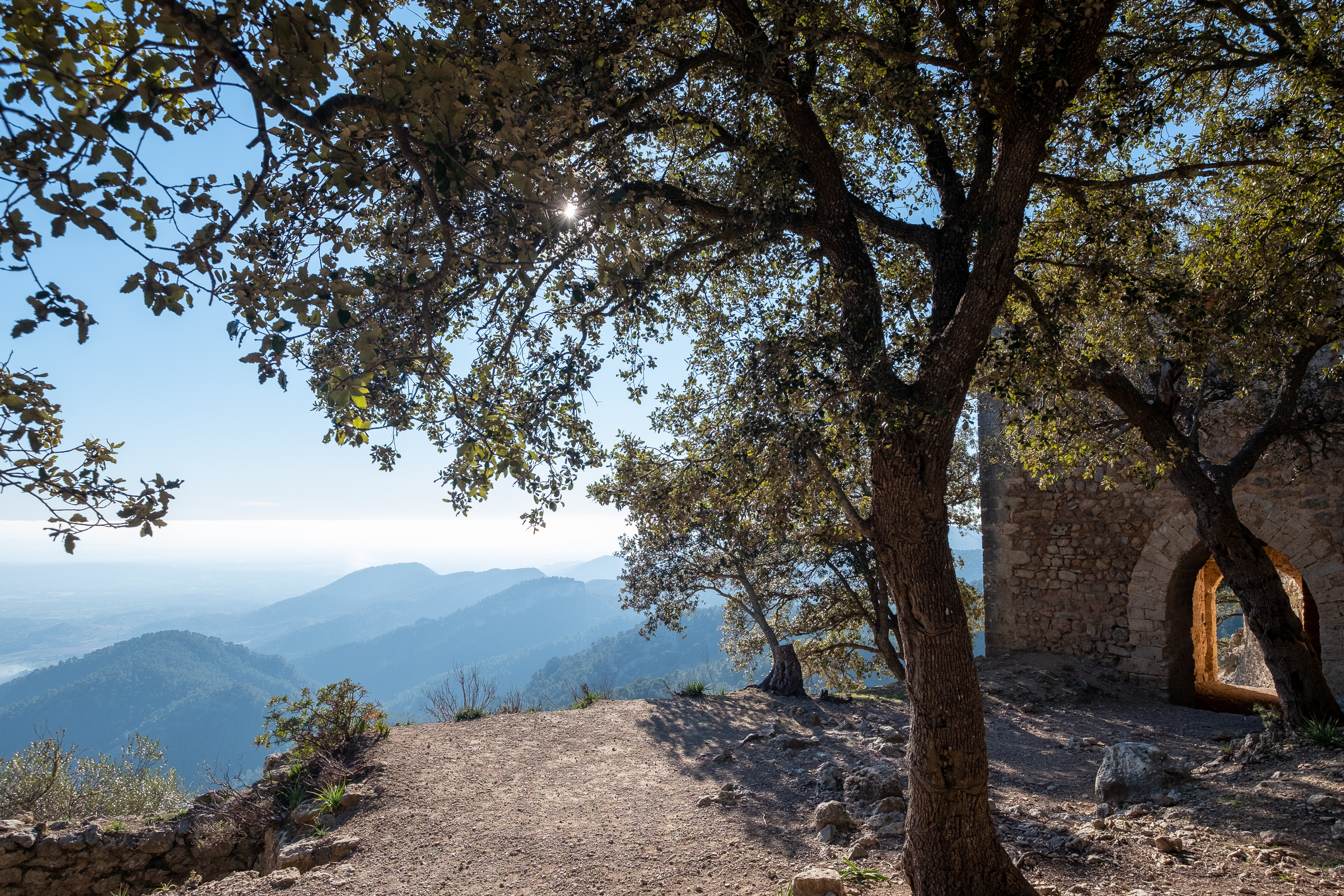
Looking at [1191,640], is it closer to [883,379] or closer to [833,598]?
[833,598]

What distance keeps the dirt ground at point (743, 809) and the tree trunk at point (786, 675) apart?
1418mm

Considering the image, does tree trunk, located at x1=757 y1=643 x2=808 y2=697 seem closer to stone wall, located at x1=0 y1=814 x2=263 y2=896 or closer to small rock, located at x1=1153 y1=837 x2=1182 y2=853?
small rock, located at x1=1153 y1=837 x2=1182 y2=853

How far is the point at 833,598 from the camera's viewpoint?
12148mm

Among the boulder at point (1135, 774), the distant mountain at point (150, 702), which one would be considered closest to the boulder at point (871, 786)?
the boulder at point (1135, 774)

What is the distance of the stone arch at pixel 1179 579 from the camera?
29.5 feet

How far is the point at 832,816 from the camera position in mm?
5148

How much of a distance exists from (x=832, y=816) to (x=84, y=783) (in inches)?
660

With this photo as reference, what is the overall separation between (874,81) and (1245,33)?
3878 millimetres

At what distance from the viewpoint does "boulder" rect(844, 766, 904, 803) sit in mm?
5539

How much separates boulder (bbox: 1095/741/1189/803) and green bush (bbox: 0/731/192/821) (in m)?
9.52

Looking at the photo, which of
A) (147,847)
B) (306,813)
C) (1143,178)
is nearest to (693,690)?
(306,813)

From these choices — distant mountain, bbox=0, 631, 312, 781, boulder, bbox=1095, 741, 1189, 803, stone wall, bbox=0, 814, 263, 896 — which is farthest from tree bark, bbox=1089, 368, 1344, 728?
distant mountain, bbox=0, 631, 312, 781

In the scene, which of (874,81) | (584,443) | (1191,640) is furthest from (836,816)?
(1191,640)

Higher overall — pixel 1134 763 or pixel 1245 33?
pixel 1245 33
